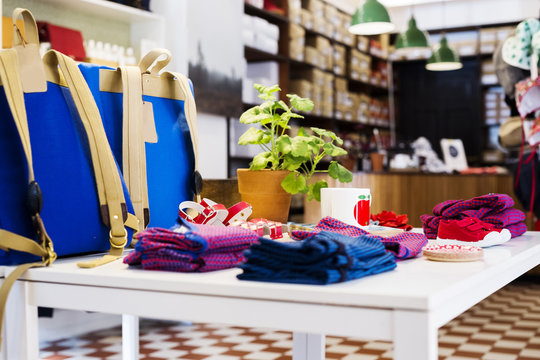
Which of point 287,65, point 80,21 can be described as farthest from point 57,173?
point 287,65

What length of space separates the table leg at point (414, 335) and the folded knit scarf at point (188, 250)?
0.99 feet

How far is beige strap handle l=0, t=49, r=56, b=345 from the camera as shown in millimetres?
969

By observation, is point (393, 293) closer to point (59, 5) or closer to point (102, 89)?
point (102, 89)

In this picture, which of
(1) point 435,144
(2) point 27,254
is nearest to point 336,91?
(1) point 435,144

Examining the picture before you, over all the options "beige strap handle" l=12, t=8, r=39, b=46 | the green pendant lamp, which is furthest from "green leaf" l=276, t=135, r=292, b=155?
the green pendant lamp

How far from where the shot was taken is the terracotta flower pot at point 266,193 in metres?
1.51

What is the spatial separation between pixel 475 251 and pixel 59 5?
3319 mm

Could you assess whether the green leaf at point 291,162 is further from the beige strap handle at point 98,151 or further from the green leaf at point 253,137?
the beige strap handle at point 98,151

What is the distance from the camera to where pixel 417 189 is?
541cm

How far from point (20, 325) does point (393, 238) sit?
2.01 feet

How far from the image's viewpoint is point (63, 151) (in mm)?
1083

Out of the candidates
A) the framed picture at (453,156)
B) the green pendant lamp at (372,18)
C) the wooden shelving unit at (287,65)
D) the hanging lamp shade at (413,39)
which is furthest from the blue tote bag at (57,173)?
the hanging lamp shade at (413,39)

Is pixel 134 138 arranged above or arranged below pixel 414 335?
above

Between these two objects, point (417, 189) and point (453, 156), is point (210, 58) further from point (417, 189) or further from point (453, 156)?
point (453, 156)
